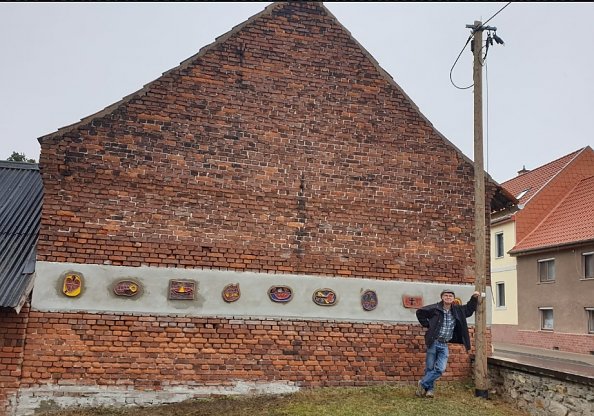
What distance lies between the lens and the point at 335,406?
8617 mm

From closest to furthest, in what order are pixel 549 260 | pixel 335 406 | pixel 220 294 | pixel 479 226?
1. pixel 335 406
2. pixel 220 294
3. pixel 479 226
4. pixel 549 260

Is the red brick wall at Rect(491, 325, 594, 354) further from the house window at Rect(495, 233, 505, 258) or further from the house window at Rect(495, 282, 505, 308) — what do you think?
the house window at Rect(495, 233, 505, 258)

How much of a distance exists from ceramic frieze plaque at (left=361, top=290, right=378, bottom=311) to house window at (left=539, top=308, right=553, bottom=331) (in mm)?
16097

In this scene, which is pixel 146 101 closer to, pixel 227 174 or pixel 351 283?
pixel 227 174

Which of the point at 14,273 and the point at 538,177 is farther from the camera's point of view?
the point at 538,177

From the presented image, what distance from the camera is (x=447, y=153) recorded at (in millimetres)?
10945

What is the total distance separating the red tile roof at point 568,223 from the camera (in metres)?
22.0

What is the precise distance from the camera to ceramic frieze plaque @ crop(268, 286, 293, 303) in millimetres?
9637

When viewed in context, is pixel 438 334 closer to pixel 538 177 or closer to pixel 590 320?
pixel 590 320

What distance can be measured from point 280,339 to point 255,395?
0.97 meters

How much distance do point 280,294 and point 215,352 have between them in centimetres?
141

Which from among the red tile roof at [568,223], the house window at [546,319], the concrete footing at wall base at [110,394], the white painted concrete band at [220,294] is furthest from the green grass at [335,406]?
the house window at [546,319]

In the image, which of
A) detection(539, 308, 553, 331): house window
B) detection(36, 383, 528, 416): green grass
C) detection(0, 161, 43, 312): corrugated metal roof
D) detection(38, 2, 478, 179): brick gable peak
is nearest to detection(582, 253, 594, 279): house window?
detection(539, 308, 553, 331): house window

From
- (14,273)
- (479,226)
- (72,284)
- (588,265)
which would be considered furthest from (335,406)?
(588,265)
